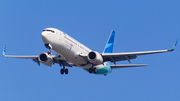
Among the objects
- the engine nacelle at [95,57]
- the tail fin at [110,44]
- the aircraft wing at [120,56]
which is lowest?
the engine nacelle at [95,57]

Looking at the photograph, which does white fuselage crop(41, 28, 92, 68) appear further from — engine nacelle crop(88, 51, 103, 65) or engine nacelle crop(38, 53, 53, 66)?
engine nacelle crop(38, 53, 53, 66)

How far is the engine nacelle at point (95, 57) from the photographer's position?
36125 mm

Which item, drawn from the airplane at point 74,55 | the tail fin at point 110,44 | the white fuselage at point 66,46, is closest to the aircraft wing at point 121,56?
the airplane at point 74,55

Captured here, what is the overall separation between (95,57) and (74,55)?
2.52 metres

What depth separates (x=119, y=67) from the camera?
4172 centimetres

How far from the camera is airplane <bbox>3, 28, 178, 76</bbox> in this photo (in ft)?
111

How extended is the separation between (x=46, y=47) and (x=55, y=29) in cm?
236

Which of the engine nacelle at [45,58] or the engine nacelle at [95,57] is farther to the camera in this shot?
the engine nacelle at [45,58]

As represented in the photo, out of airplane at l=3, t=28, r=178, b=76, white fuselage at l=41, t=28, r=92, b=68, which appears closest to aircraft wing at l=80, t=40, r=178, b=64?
airplane at l=3, t=28, r=178, b=76

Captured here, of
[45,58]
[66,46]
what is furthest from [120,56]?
[45,58]

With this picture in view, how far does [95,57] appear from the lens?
119 feet

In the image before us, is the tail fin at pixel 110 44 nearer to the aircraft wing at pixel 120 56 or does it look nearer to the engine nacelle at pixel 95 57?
the aircraft wing at pixel 120 56

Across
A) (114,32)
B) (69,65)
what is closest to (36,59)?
(69,65)

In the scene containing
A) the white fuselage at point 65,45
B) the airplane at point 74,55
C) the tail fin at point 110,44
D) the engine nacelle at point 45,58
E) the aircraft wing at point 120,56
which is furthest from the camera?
the tail fin at point 110,44
